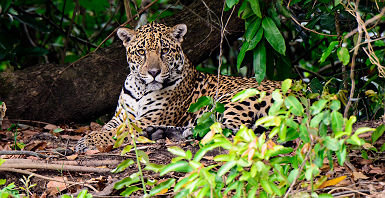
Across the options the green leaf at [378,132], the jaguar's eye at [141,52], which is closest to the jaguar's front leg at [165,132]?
the jaguar's eye at [141,52]

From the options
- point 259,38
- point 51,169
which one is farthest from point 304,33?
point 51,169

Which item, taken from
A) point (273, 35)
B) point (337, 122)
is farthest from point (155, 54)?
point (337, 122)

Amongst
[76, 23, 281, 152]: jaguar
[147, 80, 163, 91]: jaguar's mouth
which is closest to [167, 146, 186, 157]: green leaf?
[76, 23, 281, 152]: jaguar

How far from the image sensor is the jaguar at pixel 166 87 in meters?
6.38

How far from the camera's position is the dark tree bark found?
7.31 m

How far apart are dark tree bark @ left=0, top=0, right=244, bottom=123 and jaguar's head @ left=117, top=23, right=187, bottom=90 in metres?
0.74

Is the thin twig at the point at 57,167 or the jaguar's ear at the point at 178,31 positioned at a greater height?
the jaguar's ear at the point at 178,31

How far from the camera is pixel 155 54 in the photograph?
650 centimetres

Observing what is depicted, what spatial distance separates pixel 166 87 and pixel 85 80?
1381 millimetres

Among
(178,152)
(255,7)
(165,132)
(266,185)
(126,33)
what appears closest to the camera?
(266,185)

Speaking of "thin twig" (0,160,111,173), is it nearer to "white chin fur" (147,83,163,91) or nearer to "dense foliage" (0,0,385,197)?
"dense foliage" (0,0,385,197)

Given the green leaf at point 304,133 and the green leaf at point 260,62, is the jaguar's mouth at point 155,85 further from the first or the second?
the green leaf at point 304,133

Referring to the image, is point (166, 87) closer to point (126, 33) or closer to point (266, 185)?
point (126, 33)

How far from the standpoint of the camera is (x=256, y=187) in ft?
10.7
